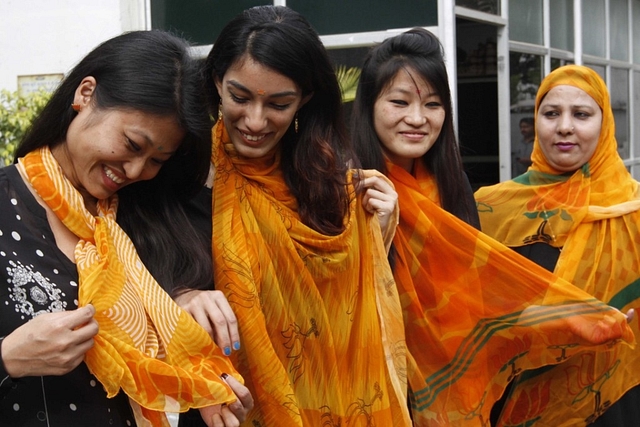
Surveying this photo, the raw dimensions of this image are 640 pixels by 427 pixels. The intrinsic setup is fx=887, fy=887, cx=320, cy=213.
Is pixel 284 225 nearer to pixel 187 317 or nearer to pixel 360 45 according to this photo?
pixel 187 317

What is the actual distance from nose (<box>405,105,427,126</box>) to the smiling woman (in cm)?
96

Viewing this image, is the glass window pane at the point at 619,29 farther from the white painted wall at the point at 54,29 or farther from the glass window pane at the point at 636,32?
the white painted wall at the point at 54,29

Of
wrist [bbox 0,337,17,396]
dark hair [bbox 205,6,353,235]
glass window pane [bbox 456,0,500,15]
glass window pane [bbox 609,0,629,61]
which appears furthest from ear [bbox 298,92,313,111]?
glass window pane [bbox 609,0,629,61]

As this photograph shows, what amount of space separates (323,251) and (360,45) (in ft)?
13.0

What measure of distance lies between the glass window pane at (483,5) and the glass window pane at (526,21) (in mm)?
429

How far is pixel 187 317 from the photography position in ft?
6.14

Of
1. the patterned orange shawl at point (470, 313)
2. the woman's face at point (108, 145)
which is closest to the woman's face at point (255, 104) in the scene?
the woman's face at point (108, 145)

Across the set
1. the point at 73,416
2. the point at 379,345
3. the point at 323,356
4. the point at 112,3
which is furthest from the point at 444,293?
the point at 112,3

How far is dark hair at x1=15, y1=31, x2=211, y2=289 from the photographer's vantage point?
1.82 metres

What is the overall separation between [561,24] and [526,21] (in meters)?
1.13

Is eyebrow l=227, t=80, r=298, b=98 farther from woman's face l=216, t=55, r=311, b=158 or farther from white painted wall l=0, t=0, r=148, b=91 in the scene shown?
white painted wall l=0, t=0, r=148, b=91

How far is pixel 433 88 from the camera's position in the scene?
2.81 m

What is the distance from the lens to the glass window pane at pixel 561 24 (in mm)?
8602

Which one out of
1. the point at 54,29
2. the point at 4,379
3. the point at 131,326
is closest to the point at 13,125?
the point at 54,29
